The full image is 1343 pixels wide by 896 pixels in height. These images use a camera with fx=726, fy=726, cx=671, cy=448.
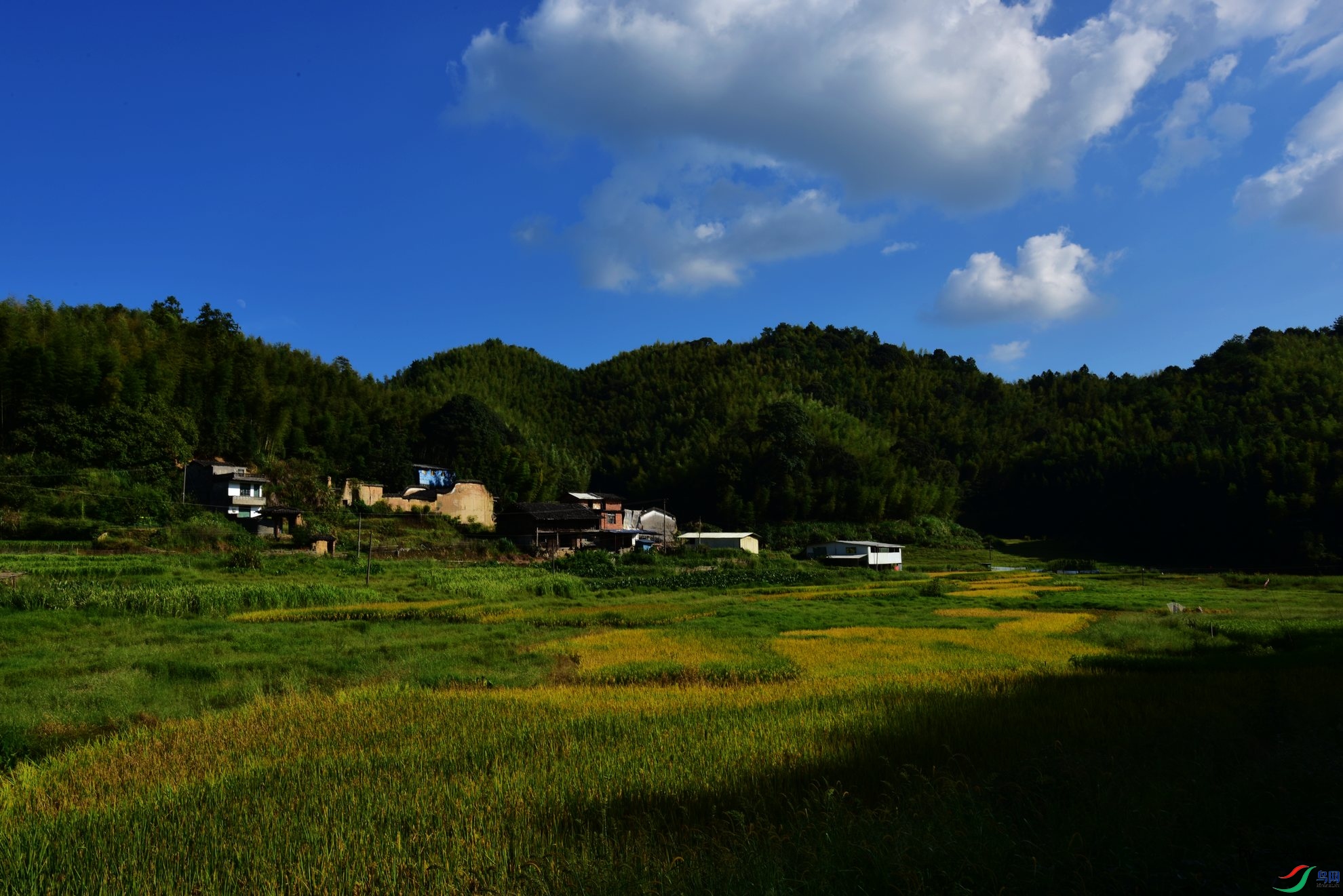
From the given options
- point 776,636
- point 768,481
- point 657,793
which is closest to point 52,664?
point 657,793

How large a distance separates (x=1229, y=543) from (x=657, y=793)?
7691 centimetres

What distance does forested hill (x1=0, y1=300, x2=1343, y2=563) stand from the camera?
49.1 metres

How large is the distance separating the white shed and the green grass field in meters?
39.9

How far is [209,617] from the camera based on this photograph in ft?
77.5

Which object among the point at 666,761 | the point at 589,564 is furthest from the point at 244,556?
the point at 666,761

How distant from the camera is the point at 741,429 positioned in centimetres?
8931

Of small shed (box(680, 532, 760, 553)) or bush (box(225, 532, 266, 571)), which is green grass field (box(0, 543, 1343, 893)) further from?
small shed (box(680, 532, 760, 553))

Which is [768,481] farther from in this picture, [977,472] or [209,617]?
[209,617]

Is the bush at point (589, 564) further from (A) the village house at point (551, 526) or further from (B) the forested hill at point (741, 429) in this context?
(B) the forested hill at point (741, 429)

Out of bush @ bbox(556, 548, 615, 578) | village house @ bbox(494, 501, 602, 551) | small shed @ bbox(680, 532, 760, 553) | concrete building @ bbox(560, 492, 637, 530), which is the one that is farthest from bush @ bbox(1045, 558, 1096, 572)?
village house @ bbox(494, 501, 602, 551)

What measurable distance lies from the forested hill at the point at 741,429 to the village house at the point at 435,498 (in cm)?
265

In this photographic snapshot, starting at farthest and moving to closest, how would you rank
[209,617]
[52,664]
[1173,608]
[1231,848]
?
[1173,608] → [209,617] → [52,664] → [1231,848]

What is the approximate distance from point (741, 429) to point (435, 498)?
39556 mm

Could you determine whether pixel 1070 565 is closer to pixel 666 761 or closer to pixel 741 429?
pixel 741 429
